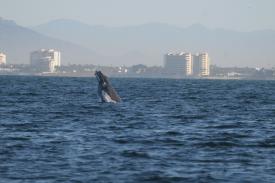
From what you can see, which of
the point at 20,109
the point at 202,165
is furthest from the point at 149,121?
the point at 202,165

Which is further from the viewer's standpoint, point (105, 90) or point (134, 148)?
point (105, 90)

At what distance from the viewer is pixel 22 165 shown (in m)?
21.8

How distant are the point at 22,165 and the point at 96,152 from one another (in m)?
2.96

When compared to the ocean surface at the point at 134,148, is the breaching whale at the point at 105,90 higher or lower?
higher

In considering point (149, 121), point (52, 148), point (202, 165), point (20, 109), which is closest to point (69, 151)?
point (52, 148)

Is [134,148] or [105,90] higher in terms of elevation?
[105,90]

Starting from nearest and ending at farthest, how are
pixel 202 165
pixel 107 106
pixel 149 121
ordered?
pixel 202 165 < pixel 149 121 < pixel 107 106

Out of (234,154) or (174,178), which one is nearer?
Result: (174,178)

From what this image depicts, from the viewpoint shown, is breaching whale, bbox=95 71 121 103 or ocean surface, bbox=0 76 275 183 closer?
ocean surface, bbox=0 76 275 183

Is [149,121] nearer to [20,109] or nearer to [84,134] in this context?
[84,134]

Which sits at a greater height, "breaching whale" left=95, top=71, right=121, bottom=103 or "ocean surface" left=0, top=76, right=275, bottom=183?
"breaching whale" left=95, top=71, right=121, bottom=103

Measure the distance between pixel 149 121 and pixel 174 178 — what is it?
49.8ft

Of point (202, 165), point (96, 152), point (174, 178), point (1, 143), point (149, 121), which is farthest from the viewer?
point (149, 121)

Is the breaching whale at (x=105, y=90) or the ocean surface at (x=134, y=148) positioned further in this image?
the breaching whale at (x=105, y=90)
